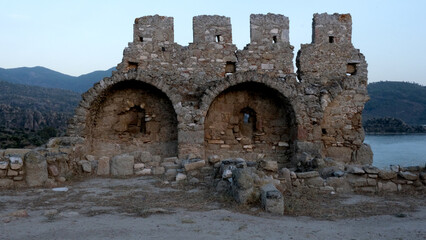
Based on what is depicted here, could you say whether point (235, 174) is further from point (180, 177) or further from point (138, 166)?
point (138, 166)

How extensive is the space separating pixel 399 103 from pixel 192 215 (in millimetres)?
35860

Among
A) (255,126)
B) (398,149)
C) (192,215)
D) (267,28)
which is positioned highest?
(267,28)

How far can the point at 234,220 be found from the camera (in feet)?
15.8

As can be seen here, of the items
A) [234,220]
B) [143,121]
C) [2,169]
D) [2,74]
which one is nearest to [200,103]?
[143,121]

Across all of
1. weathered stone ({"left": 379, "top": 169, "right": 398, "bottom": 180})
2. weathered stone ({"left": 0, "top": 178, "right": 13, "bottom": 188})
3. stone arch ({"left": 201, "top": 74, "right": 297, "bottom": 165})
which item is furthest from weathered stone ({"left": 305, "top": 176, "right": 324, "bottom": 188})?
weathered stone ({"left": 0, "top": 178, "right": 13, "bottom": 188})

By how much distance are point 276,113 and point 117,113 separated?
4935 mm

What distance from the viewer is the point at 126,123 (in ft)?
38.0

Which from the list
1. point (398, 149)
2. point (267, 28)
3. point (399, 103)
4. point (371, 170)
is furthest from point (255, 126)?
point (399, 103)

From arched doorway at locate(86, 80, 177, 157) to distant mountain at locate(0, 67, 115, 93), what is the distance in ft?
238

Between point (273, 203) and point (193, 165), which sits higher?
point (193, 165)

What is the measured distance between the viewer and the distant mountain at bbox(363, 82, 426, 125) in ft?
111

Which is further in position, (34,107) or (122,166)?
(34,107)

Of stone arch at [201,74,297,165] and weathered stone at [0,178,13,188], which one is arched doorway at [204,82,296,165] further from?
weathered stone at [0,178,13,188]

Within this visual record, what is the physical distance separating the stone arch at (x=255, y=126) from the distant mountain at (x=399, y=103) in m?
23.1
